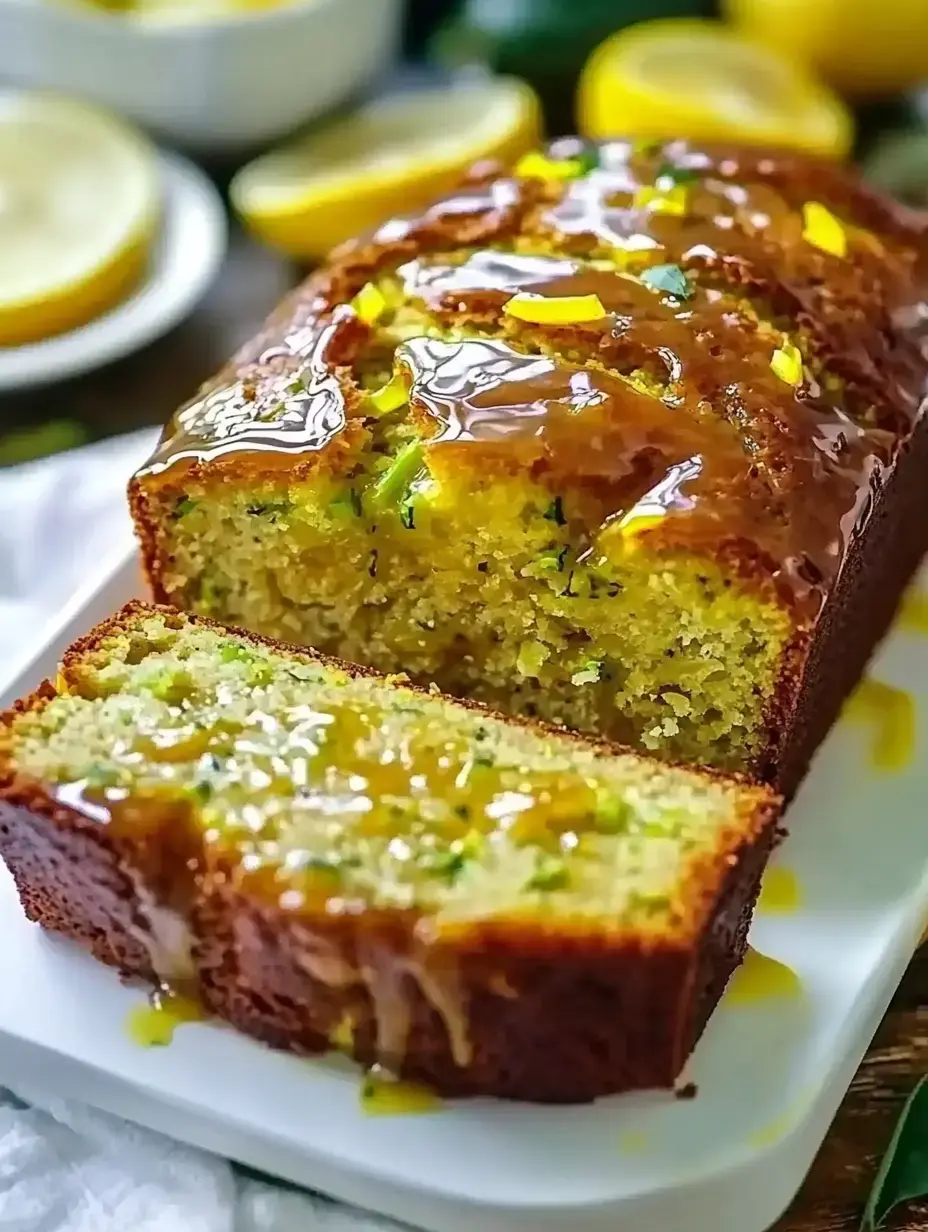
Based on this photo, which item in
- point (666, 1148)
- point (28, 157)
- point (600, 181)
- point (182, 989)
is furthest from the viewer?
point (28, 157)

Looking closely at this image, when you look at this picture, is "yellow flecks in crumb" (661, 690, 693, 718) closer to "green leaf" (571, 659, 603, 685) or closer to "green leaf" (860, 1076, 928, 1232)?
"green leaf" (571, 659, 603, 685)

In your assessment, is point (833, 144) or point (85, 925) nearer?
point (85, 925)

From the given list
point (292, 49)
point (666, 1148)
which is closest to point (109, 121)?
point (292, 49)

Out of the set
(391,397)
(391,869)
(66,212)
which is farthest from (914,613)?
(66,212)

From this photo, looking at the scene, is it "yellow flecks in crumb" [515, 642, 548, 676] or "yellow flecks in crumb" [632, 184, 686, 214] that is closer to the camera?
"yellow flecks in crumb" [515, 642, 548, 676]


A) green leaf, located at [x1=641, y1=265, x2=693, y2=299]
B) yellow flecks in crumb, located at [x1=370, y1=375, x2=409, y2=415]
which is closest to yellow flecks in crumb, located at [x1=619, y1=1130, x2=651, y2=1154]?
yellow flecks in crumb, located at [x1=370, y1=375, x2=409, y2=415]

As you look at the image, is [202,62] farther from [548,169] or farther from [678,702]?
[678,702]

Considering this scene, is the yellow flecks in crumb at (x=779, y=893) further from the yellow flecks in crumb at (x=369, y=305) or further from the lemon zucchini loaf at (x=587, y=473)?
the yellow flecks in crumb at (x=369, y=305)

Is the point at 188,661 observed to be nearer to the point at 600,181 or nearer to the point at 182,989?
the point at 182,989
